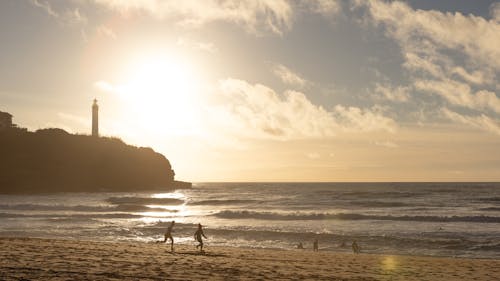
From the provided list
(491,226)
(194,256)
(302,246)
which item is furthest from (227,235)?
(491,226)

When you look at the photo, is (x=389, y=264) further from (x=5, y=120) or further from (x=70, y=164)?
(x=5, y=120)

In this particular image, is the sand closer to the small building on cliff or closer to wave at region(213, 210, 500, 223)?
wave at region(213, 210, 500, 223)

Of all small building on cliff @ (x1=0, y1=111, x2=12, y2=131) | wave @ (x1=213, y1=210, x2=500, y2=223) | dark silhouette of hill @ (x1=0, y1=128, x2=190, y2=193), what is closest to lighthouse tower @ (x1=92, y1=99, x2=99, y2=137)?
dark silhouette of hill @ (x1=0, y1=128, x2=190, y2=193)

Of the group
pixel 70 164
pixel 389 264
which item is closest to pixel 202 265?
pixel 389 264

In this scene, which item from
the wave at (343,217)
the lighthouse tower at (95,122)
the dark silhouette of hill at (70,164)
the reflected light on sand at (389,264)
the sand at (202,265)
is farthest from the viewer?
the lighthouse tower at (95,122)

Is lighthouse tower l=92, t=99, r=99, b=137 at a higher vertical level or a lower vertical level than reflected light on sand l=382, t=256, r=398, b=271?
higher

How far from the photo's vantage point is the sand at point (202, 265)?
565 inches

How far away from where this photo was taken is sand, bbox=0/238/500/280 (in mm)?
14344

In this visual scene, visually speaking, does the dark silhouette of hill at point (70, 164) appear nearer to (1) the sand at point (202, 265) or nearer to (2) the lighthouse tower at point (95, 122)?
(2) the lighthouse tower at point (95, 122)

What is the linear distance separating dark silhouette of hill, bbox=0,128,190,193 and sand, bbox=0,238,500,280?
84.7m

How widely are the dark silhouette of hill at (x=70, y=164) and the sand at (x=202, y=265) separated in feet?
278

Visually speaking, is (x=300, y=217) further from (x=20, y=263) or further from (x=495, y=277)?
(x=20, y=263)

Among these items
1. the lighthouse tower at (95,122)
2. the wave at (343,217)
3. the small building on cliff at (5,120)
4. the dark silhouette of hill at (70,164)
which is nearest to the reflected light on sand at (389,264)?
the wave at (343,217)

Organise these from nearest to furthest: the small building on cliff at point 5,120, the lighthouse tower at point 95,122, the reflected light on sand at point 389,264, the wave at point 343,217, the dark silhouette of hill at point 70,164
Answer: the reflected light on sand at point 389,264
the wave at point 343,217
the dark silhouette of hill at point 70,164
the small building on cliff at point 5,120
the lighthouse tower at point 95,122
